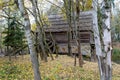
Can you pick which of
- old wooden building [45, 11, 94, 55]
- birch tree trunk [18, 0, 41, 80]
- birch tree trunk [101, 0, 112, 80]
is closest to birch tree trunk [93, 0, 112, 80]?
birch tree trunk [101, 0, 112, 80]

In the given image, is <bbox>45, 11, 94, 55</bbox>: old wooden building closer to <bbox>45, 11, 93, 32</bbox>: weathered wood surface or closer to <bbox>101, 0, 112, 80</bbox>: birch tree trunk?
<bbox>45, 11, 93, 32</bbox>: weathered wood surface

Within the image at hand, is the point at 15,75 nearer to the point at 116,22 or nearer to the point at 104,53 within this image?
the point at 104,53

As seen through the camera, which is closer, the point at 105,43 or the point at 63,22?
the point at 105,43

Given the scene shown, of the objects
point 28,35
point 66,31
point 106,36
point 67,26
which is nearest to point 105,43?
point 106,36

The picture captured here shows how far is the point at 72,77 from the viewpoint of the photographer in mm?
→ 10250

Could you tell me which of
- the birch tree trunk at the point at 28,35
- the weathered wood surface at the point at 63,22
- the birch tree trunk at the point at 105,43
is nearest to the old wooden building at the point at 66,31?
the weathered wood surface at the point at 63,22

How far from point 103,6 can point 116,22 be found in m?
37.2

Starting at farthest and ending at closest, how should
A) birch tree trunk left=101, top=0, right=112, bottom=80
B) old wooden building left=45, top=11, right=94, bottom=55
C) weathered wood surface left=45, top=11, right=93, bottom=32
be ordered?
old wooden building left=45, top=11, right=94, bottom=55
weathered wood surface left=45, top=11, right=93, bottom=32
birch tree trunk left=101, top=0, right=112, bottom=80

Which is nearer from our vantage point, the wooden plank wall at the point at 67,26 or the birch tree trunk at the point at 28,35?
the birch tree trunk at the point at 28,35

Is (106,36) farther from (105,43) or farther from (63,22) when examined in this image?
Answer: (63,22)

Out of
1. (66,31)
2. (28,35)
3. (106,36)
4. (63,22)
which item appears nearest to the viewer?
(106,36)

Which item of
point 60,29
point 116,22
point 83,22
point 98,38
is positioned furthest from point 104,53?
point 116,22

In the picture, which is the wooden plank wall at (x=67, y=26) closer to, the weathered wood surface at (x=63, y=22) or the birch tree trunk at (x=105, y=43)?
the weathered wood surface at (x=63, y=22)

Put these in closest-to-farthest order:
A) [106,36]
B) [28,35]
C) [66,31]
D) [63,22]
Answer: [106,36]
[28,35]
[66,31]
[63,22]
